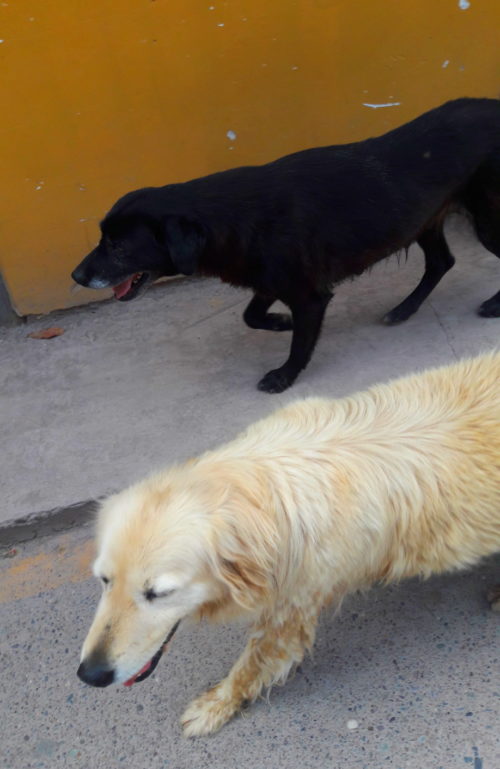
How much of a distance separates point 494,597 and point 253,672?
910 mm

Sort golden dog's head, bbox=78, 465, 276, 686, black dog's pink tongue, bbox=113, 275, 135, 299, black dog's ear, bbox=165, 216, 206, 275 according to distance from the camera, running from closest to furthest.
→ golden dog's head, bbox=78, 465, 276, 686
black dog's ear, bbox=165, 216, 206, 275
black dog's pink tongue, bbox=113, 275, 135, 299

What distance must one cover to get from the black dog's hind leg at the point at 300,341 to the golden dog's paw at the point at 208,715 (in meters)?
1.58

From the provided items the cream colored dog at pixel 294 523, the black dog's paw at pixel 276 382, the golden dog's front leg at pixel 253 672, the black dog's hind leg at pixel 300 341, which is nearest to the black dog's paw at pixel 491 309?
the black dog's hind leg at pixel 300 341

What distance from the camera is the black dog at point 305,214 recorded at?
296 centimetres

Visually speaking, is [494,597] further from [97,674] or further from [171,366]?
[171,366]

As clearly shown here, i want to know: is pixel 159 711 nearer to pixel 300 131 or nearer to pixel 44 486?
pixel 44 486

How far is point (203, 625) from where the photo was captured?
2.40m

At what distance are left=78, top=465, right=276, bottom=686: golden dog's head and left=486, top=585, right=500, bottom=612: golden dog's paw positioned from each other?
1013 mm

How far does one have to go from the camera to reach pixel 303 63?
3.85 meters

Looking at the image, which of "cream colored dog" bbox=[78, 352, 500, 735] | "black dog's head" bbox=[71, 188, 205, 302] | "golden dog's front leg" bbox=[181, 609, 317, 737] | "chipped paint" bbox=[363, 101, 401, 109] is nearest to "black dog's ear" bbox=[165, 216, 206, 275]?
"black dog's head" bbox=[71, 188, 205, 302]

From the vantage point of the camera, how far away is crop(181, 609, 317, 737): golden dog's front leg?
2.09 m

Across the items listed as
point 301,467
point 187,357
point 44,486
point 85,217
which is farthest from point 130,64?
point 301,467

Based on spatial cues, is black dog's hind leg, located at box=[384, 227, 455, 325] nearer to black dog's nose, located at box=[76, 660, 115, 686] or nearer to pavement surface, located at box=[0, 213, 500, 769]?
pavement surface, located at box=[0, 213, 500, 769]

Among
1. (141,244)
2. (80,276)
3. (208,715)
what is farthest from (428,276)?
(208,715)
